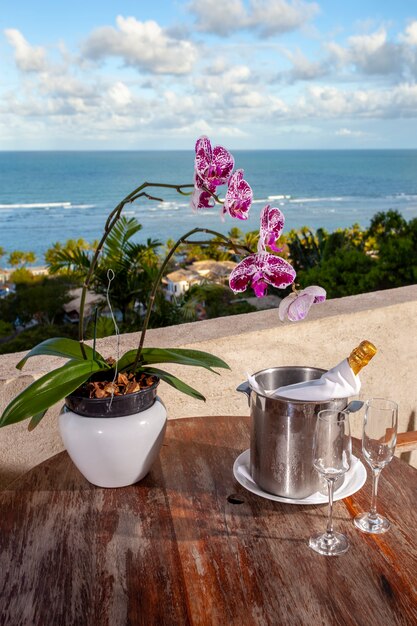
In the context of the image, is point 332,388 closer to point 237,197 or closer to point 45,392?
point 237,197

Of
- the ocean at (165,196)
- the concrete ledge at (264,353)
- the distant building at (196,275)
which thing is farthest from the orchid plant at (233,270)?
the ocean at (165,196)

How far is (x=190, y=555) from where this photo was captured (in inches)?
35.5

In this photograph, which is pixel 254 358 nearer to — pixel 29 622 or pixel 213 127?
pixel 29 622

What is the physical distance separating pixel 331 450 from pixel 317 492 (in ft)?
0.43

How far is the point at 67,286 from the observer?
38.2ft

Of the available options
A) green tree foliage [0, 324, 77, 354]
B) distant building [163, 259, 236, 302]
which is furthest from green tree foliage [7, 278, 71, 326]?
green tree foliage [0, 324, 77, 354]

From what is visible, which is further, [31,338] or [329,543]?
[31,338]

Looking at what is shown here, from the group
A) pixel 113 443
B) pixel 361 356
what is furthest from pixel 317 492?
pixel 113 443

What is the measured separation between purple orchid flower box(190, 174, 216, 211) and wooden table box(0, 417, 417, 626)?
0.49 m

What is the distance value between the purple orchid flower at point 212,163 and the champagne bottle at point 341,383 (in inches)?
13.7

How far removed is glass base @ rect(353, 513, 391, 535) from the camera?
96cm

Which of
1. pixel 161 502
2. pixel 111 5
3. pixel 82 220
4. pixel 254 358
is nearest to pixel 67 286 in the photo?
→ pixel 254 358

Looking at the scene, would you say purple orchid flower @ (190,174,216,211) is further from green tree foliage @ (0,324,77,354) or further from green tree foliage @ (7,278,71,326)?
green tree foliage @ (7,278,71,326)


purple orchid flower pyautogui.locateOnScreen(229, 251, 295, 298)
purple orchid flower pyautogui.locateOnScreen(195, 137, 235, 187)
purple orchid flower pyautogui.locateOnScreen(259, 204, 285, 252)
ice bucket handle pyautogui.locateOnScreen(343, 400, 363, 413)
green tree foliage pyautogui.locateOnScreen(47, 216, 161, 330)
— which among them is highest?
purple orchid flower pyautogui.locateOnScreen(195, 137, 235, 187)
